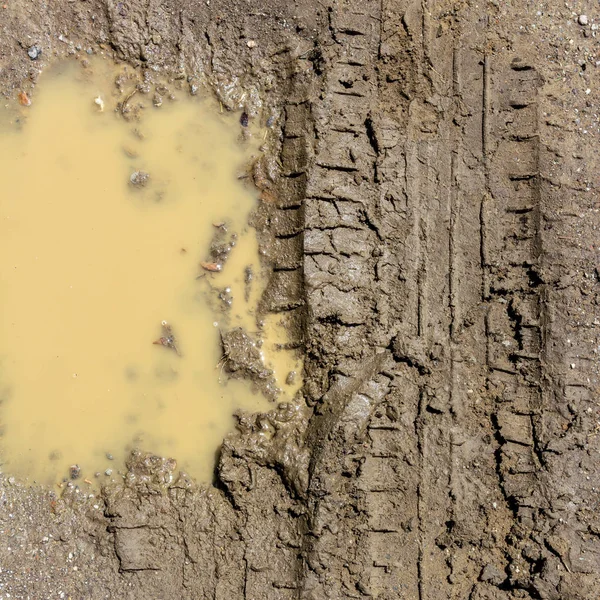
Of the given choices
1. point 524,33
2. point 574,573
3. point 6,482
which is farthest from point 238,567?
point 524,33

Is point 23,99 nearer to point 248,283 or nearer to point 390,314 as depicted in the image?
point 248,283

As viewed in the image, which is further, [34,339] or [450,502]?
[34,339]

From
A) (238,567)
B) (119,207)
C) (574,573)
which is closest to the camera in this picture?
(574,573)

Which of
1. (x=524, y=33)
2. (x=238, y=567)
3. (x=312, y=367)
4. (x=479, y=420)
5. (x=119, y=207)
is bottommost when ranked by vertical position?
(x=238, y=567)

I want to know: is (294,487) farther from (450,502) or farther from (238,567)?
(450,502)

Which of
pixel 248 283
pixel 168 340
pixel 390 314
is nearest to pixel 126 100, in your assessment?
pixel 248 283

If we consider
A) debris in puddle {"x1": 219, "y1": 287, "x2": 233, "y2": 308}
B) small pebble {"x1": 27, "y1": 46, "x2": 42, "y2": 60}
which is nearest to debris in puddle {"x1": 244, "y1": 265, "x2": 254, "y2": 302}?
debris in puddle {"x1": 219, "y1": 287, "x2": 233, "y2": 308}
